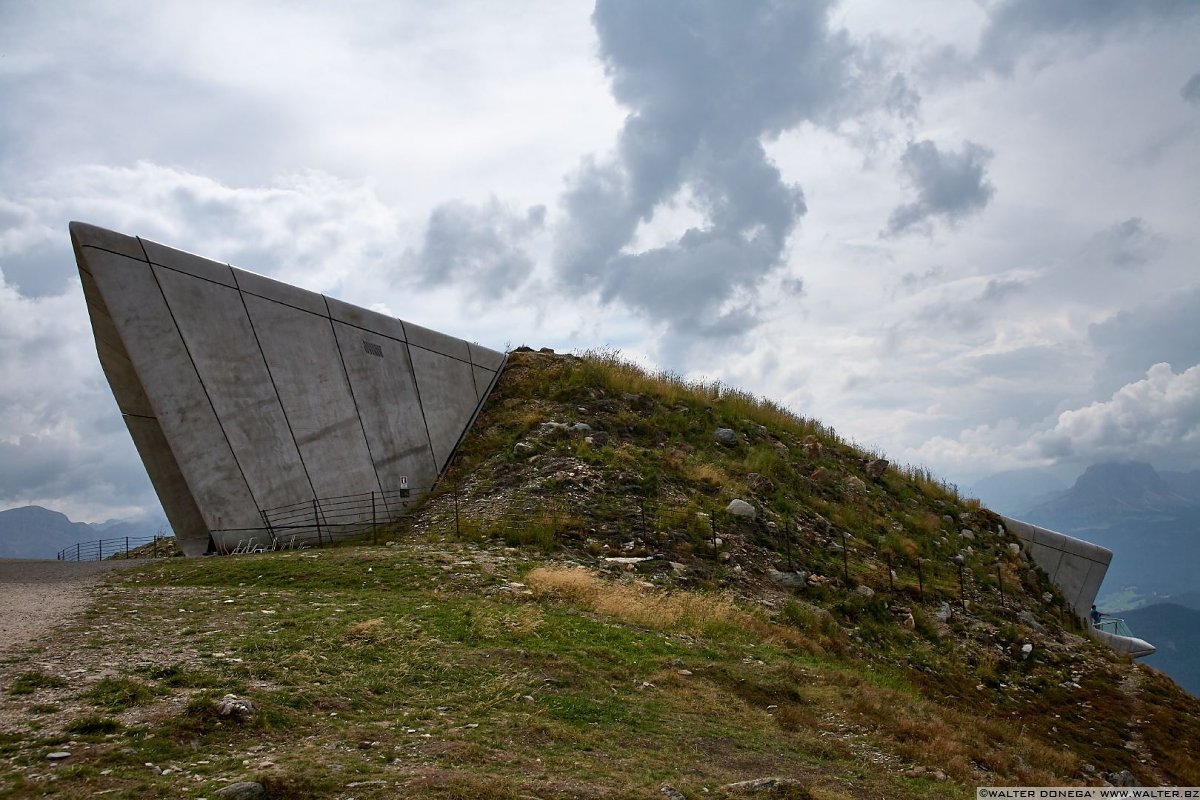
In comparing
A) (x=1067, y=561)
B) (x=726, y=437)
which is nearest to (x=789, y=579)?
(x=726, y=437)

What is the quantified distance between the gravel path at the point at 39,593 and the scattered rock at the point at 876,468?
22736 millimetres

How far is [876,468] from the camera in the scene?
2972 centimetres

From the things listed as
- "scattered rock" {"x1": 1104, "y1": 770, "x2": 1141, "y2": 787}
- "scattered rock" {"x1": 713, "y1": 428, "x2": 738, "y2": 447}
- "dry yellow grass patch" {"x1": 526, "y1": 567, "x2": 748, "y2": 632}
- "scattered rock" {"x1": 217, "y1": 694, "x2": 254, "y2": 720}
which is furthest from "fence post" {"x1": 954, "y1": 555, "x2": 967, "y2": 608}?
"scattered rock" {"x1": 217, "y1": 694, "x2": 254, "y2": 720}

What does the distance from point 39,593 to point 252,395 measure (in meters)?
8.49

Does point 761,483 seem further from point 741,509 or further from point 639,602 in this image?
point 639,602

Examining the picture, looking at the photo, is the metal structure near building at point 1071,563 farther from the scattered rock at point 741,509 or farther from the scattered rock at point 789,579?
the scattered rock at point 789,579

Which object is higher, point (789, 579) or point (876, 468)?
point (876, 468)

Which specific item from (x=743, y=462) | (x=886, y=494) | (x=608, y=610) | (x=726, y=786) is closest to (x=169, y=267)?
(x=608, y=610)

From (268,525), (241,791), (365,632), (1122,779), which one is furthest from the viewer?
(268,525)

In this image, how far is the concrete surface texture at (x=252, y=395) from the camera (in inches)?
800

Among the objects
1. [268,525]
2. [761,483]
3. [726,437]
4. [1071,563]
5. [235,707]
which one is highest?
[726,437]

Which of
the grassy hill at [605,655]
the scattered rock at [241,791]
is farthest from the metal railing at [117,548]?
the scattered rock at [241,791]

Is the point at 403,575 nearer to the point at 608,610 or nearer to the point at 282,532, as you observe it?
the point at 608,610

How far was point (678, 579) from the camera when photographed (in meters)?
16.7
